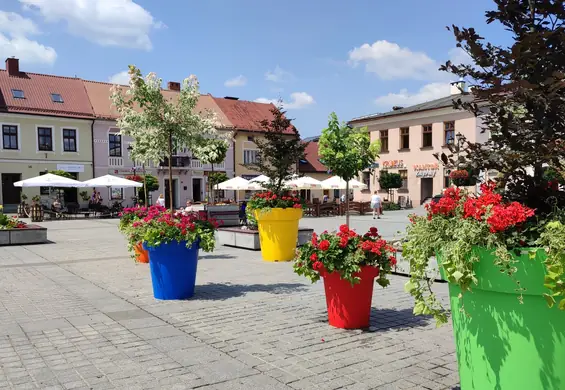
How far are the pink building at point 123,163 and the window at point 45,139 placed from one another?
2.83m

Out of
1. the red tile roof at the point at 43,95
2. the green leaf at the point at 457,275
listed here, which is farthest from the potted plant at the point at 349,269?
the red tile roof at the point at 43,95

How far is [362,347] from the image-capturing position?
4.33 m

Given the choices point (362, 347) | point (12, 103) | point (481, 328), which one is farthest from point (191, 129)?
point (12, 103)

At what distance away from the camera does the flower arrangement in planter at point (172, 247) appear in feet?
19.6

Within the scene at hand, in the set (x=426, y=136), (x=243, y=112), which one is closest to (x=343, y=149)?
(x=426, y=136)

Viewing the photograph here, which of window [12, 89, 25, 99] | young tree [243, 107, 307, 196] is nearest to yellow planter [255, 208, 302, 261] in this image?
young tree [243, 107, 307, 196]

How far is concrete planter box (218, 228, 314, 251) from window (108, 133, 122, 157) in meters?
25.2

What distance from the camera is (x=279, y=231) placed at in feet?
31.8

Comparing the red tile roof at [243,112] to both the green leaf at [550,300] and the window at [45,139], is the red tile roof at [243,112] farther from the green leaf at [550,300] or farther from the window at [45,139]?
the green leaf at [550,300]

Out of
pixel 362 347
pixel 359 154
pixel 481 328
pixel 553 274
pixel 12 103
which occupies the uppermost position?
pixel 12 103

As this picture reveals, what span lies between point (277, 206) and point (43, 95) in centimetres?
3015

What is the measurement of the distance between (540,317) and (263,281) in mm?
5553

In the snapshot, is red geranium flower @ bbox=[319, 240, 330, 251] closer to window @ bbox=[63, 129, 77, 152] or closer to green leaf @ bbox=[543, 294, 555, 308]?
green leaf @ bbox=[543, 294, 555, 308]

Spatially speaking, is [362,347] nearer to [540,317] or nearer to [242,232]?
[540,317]
